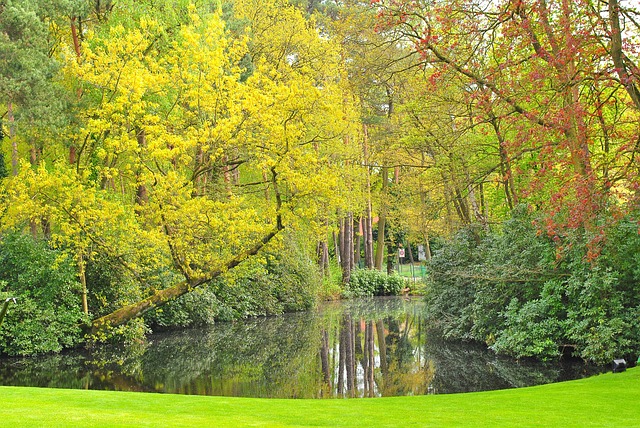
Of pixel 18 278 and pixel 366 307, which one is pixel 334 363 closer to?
pixel 18 278

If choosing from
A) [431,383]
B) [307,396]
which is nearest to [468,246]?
[431,383]

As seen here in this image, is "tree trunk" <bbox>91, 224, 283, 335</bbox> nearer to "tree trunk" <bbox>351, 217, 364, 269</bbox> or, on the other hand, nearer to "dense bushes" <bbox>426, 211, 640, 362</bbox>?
"dense bushes" <bbox>426, 211, 640, 362</bbox>

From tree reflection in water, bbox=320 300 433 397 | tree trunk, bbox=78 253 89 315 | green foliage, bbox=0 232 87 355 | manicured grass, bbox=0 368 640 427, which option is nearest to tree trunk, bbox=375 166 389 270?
tree reflection in water, bbox=320 300 433 397

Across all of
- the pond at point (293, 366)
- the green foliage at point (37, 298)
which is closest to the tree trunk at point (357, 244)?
the pond at point (293, 366)

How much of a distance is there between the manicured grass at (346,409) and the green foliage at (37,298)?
8.68 metres

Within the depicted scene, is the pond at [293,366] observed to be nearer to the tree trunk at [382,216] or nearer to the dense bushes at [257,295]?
the dense bushes at [257,295]

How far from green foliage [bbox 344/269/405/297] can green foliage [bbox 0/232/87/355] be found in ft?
75.7

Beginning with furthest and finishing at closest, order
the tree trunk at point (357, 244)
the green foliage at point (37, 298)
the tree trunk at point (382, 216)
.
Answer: the tree trunk at point (357, 244) → the tree trunk at point (382, 216) → the green foliage at point (37, 298)

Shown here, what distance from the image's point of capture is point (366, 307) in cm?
3434

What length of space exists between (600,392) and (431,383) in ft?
14.5

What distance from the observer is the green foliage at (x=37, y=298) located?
59.4ft

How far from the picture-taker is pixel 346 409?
915 centimetres

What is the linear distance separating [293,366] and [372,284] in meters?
27.2

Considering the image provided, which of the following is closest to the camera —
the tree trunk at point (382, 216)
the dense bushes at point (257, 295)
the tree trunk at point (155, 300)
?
the tree trunk at point (155, 300)
